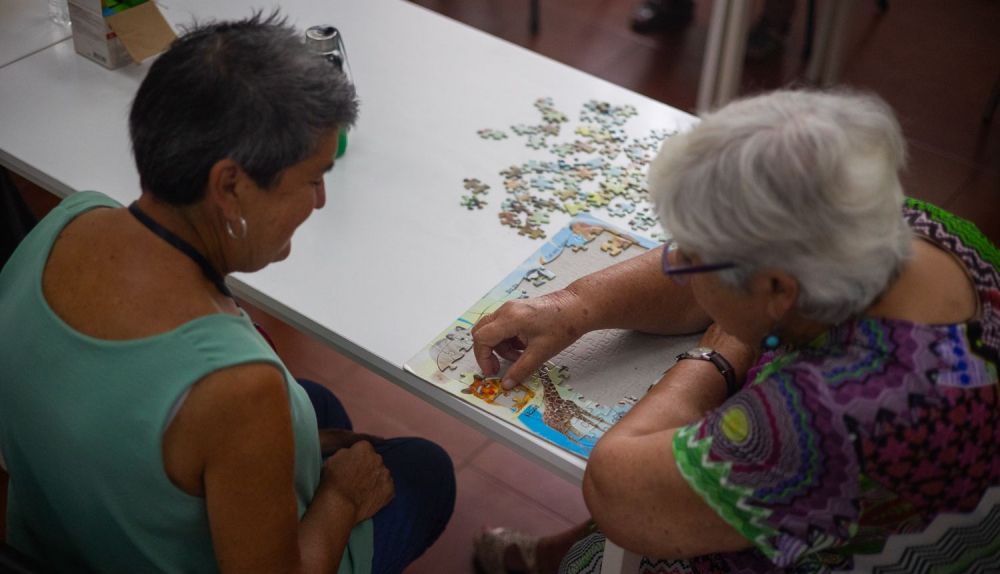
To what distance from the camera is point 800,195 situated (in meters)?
1.45

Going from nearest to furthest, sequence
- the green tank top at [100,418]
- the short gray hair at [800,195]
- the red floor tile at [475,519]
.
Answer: the short gray hair at [800,195], the green tank top at [100,418], the red floor tile at [475,519]

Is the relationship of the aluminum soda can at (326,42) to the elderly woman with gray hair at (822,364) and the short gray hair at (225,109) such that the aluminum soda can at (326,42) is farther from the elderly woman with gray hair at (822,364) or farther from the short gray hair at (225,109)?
the elderly woman with gray hair at (822,364)

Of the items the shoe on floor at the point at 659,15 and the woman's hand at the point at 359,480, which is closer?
the woman's hand at the point at 359,480

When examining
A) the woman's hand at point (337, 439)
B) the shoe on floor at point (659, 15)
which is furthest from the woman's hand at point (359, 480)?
the shoe on floor at point (659, 15)

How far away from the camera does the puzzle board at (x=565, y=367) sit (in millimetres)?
1896

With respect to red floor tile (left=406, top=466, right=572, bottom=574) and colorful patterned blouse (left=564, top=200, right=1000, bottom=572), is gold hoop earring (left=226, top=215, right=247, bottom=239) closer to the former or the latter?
colorful patterned blouse (left=564, top=200, right=1000, bottom=572)

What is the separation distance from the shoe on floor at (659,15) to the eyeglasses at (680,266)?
3.63 metres

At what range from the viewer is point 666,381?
186 cm

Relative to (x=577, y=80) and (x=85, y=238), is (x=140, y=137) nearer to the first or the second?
(x=85, y=238)

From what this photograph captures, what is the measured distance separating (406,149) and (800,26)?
3.36 meters

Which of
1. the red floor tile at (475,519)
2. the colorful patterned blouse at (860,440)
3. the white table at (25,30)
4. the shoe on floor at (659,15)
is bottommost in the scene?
the red floor tile at (475,519)

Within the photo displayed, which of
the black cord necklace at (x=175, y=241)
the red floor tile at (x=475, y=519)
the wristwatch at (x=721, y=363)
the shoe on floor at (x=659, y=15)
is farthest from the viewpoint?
the shoe on floor at (x=659, y=15)

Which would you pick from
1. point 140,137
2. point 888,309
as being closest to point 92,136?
point 140,137

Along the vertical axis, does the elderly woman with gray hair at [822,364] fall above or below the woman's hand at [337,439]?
above
